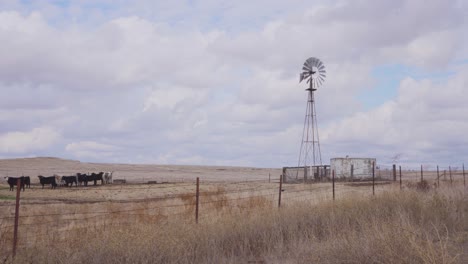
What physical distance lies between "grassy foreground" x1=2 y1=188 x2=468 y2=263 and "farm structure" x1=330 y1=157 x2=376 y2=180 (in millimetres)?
42339

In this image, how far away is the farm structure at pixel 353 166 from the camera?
2277 inches

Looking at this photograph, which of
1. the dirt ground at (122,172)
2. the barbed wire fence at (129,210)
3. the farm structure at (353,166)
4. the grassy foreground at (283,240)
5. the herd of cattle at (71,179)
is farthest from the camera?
the dirt ground at (122,172)

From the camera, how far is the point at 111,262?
9.98 m

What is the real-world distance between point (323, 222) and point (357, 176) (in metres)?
44.8

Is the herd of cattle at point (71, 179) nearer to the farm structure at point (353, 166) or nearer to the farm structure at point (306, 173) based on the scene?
the farm structure at point (306, 173)

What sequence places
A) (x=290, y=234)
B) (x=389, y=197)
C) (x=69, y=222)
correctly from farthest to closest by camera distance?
(x=69, y=222)
(x=389, y=197)
(x=290, y=234)

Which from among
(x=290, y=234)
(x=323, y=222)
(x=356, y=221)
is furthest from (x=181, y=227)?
(x=356, y=221)

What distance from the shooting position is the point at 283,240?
A: 1279cm

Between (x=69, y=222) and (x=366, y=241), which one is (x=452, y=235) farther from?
(x=69, y=222)

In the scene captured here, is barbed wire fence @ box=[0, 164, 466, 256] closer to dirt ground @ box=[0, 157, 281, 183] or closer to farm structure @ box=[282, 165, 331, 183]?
farm structure @ box=[282, 165, 331, 183]

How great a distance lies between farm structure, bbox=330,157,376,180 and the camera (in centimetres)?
5784

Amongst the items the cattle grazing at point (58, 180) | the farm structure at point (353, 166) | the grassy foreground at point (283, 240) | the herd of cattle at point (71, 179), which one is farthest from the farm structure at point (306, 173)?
the grassy foreground at point (283, 240)

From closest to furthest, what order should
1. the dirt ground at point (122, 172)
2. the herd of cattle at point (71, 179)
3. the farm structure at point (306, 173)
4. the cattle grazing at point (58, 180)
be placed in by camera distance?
the herd of cattle at point (71, 179) < the farm structure at point (306, 173) < the cattle grazing at point (58, 180) < the dirt ground at point (122, 172)

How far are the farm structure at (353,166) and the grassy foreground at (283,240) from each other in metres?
42.3
